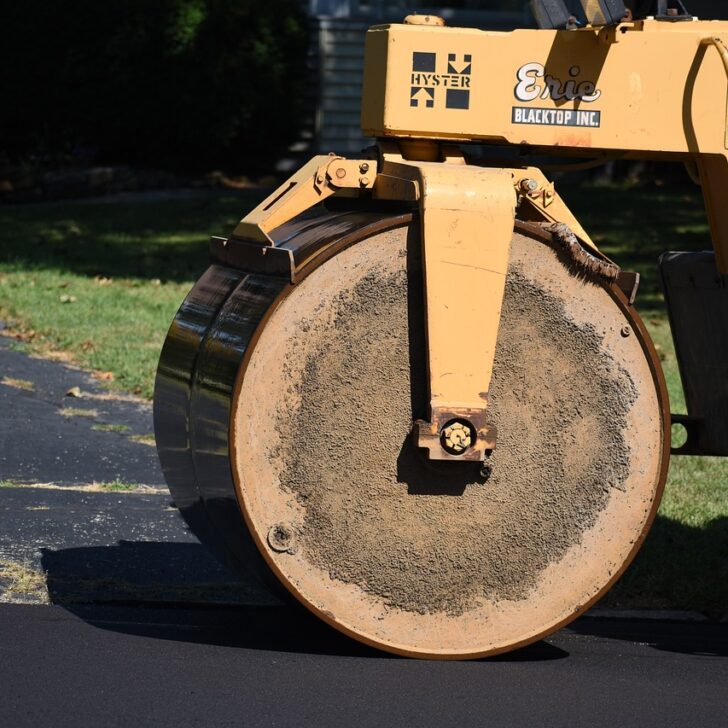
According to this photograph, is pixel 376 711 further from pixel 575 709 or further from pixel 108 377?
pixel 108 377

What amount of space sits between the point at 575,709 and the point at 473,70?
6.74 ft

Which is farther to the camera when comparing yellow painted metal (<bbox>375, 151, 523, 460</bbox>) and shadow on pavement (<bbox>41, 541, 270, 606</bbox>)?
shadow on pavement (<bbox>41, 541, 270, 606</bbox>)

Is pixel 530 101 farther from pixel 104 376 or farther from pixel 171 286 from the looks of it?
pixel 171 286

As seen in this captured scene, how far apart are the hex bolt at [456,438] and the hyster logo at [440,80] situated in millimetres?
1065

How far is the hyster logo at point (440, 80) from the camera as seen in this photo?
4.89 meters

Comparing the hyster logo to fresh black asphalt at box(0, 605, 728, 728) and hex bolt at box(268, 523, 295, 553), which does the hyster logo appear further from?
fresh black asphalt at box(0, 605, 728, 728)

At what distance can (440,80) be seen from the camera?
4.91 metres

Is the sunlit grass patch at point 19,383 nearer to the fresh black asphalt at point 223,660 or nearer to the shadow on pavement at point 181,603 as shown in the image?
the fresh black asphalt at point 223,660

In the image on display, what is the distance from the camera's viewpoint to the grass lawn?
20.9 ft

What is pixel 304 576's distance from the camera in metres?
4.66

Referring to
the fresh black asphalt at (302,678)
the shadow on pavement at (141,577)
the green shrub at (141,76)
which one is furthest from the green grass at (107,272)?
the fresh black asphalt at (302,678)

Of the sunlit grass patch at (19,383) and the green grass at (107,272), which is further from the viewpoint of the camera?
the green grass at (107,272)

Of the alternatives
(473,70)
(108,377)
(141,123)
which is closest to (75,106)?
(141,123)

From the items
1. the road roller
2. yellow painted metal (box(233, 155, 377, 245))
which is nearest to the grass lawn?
the road roller
